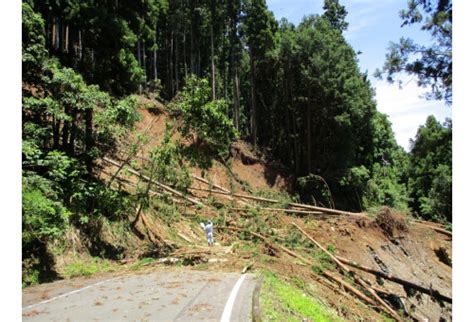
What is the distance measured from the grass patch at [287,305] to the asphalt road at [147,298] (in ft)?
→ 1.16

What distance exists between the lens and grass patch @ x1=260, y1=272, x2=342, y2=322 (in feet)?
21.9

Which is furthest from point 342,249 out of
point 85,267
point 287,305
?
point 85,267

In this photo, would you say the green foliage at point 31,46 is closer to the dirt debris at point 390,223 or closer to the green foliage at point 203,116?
the green foliage at point 203,116

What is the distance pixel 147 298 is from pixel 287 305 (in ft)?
9.61

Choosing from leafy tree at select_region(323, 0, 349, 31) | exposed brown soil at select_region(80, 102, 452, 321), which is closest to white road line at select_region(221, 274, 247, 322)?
exposed brown soil at select_region(80, 102, 452, 321)

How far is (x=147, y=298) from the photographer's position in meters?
7.37

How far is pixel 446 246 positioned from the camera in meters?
19.2

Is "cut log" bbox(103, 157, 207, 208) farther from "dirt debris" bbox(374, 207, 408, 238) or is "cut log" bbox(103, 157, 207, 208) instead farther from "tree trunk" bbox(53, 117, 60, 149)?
"dirt debris" bbox(374, 207, 408, 238)

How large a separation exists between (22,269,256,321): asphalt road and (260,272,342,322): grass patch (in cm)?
35

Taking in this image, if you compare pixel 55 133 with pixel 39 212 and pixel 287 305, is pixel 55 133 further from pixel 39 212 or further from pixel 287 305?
pixel 287 305

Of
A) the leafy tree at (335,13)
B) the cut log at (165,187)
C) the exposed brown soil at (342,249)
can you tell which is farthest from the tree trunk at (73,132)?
the leafy tree at (335,13)

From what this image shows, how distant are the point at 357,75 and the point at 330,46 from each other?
Result: 11.9ft
